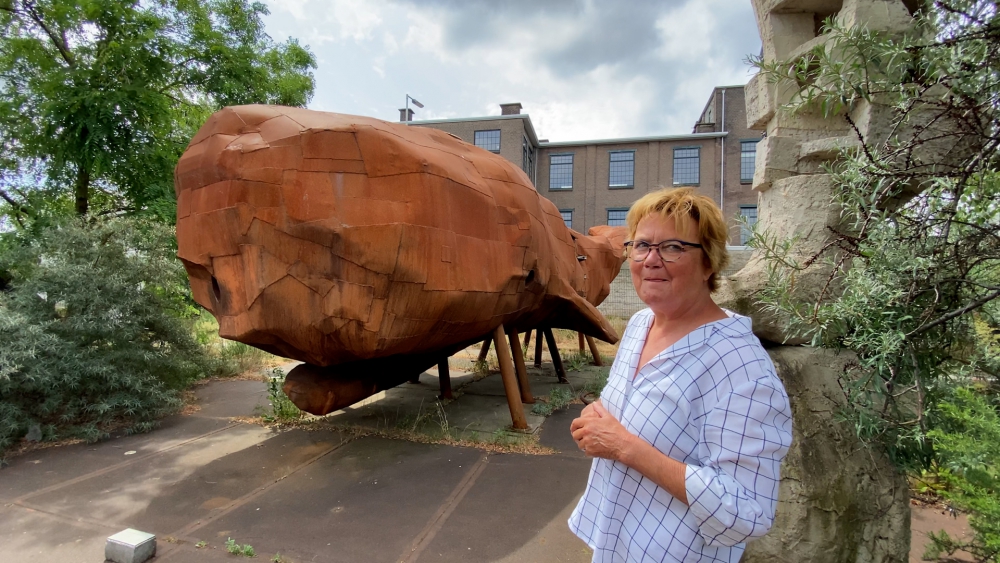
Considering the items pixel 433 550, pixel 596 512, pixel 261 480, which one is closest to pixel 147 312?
pixel 261 480

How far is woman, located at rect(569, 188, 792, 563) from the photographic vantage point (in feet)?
3.53

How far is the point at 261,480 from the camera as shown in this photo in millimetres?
4027

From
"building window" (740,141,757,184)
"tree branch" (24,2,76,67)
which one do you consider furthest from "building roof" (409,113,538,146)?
"tree branch" (24,2,76,67)

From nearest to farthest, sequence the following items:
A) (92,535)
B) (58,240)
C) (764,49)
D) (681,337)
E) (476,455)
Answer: (681,337) < (764,49) < (92,535) < (476,455) < (58,240)

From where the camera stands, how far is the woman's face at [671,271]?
1.28 meters

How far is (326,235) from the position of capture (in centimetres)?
352

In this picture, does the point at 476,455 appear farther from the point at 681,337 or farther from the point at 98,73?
the point at 98,73

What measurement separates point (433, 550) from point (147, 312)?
197 inches

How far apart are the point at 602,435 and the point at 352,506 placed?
2929 mm

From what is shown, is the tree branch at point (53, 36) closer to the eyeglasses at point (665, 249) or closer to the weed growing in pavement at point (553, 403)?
the weed growing in pavement at point (553, 403)

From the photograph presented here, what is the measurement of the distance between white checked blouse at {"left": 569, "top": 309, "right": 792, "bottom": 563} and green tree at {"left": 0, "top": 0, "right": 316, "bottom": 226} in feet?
24.5

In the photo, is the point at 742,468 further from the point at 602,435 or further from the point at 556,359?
the point at 556,359

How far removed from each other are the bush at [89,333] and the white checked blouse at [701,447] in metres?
5.71

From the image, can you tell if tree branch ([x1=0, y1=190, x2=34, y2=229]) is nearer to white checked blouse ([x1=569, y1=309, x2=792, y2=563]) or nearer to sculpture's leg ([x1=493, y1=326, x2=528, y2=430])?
sculpture's leg ([x1=493, y1=326, x2=528, y2=430])
